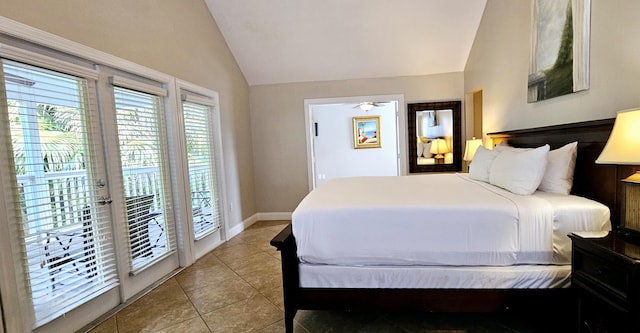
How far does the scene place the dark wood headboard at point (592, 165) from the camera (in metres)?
1.86

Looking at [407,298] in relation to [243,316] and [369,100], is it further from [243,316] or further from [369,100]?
[369,100]

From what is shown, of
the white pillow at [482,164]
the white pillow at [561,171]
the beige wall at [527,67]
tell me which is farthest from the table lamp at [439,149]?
the white pillow at [561,171]

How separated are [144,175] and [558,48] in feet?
12.1

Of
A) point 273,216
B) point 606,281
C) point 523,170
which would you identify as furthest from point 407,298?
point 273,216

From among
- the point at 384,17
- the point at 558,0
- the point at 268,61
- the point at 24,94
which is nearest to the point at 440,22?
the point at 384,17

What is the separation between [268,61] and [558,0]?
352 cm

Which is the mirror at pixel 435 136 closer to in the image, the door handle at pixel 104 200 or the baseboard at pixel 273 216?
the baseboard at pixel 273 216

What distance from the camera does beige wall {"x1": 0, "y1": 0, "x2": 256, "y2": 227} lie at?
207 cm

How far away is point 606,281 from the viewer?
4.68 feet

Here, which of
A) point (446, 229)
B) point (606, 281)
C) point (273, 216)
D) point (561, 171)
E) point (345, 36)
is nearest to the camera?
point (606, 281)

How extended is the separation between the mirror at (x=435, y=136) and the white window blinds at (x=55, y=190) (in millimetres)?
4099

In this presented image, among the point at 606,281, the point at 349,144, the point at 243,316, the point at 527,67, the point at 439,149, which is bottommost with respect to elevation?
the point at 243,316

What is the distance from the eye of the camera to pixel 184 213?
328 cm

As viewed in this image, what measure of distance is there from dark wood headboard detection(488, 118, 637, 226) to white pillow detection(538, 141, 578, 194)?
0.25 ft
